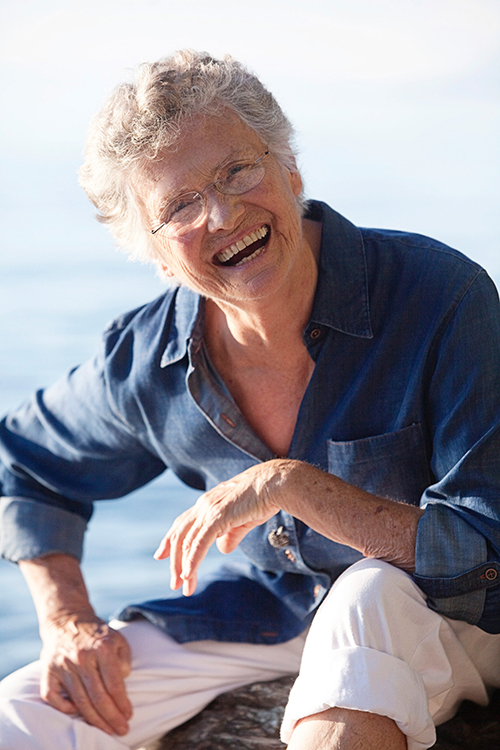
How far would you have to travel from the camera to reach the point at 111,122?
1.68m

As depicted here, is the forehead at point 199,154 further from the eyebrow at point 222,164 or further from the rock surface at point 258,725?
the rock surface at point 258,725

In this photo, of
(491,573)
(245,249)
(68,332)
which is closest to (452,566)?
(491,573)

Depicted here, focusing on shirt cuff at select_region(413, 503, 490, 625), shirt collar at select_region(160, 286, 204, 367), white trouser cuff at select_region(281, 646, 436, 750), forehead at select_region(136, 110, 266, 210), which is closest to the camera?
white trouser cuff at select_region(281, 646, 436, 750)

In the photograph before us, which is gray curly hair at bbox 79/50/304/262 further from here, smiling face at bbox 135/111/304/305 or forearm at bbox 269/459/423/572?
forearm at bbox 269/459/423/572

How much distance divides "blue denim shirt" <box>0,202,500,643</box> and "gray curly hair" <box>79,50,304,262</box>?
26 cm

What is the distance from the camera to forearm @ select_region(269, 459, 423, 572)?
151 centimetres

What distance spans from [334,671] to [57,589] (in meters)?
0.87

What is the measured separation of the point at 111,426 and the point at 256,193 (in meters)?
0.69

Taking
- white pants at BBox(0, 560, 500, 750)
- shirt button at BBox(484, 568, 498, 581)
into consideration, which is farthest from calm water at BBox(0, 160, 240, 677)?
shirt button at BBox(484, 568, 498, 581)

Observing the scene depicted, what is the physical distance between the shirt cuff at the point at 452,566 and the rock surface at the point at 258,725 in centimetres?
38

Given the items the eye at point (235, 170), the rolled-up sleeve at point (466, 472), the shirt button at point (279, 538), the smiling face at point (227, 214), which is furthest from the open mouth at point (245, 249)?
the shirt button at point (279, 538)

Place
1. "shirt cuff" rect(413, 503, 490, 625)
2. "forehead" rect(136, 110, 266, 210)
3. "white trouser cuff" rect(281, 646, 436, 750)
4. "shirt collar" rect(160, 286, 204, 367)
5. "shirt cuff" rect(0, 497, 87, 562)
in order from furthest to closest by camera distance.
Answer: "shirt cuff" rect(0, 497, 87, 562) < "shirt collar" rect(160, 286, 204, 367) < "forehead" rect(136, 110, 266, 210) < "shirt cuff" rect(413, 503, 490, 625) < "white trouser cuff" rect(281, 646, 436, 750)

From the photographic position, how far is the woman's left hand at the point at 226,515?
157cm

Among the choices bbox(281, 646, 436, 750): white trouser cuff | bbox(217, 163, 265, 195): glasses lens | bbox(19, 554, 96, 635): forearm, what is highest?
bbox(217, 163, 265, 195): glasses lens
